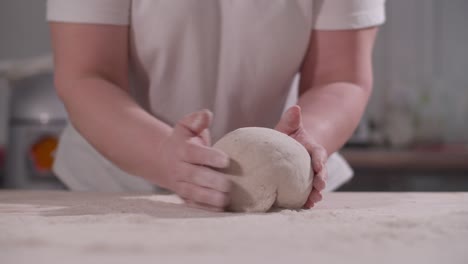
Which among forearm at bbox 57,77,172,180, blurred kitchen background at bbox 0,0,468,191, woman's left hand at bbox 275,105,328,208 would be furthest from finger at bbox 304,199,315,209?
blurred kitchen background at bbox 0,0,468,191

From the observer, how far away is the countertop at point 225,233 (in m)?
0.62

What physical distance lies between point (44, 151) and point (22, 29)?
3.08 ft

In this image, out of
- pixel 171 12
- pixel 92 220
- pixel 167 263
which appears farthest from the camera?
pixel 171 12

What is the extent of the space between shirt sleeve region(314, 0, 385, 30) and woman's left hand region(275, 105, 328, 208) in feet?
1.02

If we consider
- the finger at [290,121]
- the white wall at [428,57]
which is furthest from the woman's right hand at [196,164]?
the white wall at [428,57]

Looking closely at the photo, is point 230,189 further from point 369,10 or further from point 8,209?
point 369,10

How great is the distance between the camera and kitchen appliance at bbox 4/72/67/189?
246 cm

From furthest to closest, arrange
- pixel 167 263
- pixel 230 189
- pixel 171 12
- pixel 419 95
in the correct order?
pixel 419 95 → pixel 171 12 → pixel 230 189 → pixel 167 263

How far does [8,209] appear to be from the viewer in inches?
37.3

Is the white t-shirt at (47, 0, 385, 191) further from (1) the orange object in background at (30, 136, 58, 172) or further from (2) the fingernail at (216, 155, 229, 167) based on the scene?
(1) the orange object in background at (30, 136, 58, 172)

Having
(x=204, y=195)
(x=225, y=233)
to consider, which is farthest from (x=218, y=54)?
(x=225, y=233)

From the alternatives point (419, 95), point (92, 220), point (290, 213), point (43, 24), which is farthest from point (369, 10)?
point (43, 24)

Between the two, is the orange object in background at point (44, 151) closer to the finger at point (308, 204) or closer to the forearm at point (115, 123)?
the forearm at point (115, 123)

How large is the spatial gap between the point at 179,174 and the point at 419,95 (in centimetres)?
239
